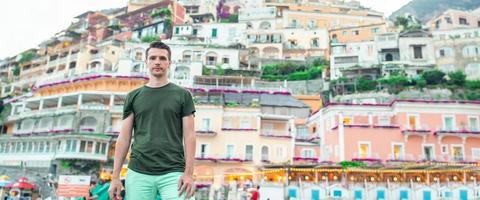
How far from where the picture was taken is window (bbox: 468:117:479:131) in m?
33.8

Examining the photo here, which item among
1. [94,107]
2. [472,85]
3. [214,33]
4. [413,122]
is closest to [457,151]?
[413,122]

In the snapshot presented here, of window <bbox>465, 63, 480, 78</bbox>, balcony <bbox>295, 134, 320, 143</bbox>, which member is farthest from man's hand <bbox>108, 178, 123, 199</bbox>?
window <bbox>465, 63, 480, 78</bbox>

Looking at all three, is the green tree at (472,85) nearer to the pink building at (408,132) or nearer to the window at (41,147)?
the pink building at (408,132)

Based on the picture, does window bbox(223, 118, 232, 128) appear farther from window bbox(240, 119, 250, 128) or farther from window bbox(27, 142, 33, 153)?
window bbox(27, 142, 33, 153)

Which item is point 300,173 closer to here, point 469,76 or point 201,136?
point 201,136

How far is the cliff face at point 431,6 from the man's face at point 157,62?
11911cm

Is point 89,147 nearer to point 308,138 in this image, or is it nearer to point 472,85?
point 308,138

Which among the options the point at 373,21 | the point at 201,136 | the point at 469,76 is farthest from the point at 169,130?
the point at 373,21

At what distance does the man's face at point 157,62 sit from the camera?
3932mm

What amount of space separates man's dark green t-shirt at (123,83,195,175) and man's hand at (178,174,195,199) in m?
0.11

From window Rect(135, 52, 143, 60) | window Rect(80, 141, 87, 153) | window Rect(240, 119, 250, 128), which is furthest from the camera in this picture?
window Rect(135, 52, 143, 60)

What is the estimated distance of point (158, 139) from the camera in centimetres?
374

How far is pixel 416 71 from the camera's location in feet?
175

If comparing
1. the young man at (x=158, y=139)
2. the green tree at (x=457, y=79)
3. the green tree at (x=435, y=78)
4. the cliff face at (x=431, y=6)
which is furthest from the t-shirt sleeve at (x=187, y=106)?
the cliff face at (x=431, y=6)
